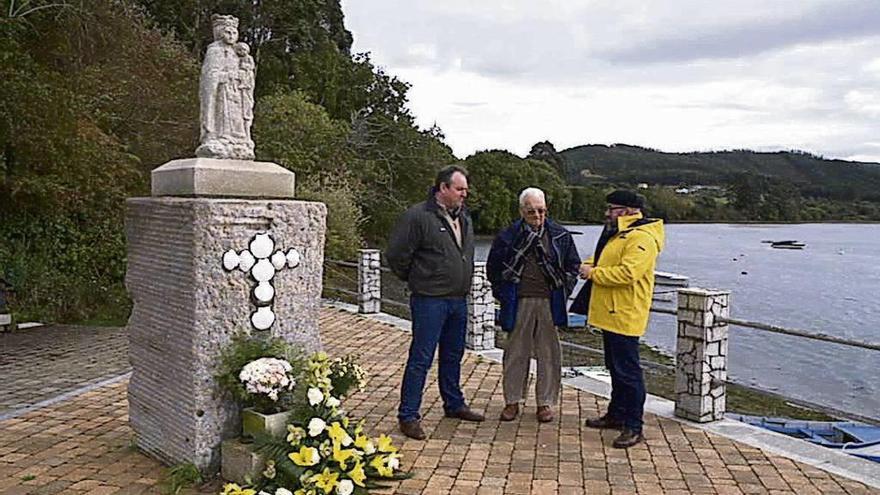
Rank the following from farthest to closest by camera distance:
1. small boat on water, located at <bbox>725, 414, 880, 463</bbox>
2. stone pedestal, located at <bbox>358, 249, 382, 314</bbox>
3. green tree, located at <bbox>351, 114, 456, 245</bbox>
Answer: green tree, located at <bbox>351, 114, 456, 245</bbox> < stone pedestal, located at <bbox>358, 249, 382, 314</bbox> < small boat on water, located at <bbox>725, 414, 880, 463</bbox>

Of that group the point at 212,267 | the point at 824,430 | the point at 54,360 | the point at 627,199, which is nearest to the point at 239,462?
the point at 212,267

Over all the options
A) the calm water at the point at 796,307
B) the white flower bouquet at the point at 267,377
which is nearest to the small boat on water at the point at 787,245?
the calm water at the point at 796,307

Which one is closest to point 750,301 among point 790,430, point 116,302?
point 790,430

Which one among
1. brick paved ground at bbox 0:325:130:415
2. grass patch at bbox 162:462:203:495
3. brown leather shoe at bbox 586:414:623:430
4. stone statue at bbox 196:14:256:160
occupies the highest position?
stone statue at bbox 196:14:256:160

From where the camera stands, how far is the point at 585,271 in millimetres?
5027

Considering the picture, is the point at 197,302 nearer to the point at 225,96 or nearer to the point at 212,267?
the point at 212,267

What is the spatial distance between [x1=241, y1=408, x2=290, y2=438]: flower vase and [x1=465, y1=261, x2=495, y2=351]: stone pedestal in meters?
3.74

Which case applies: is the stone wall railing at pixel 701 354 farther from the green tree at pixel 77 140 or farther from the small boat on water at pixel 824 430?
the green tree at pixel 77 140

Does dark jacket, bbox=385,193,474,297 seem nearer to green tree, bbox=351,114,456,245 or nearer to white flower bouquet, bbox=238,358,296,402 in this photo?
white flower bouquet, bbox=238,358,296,402

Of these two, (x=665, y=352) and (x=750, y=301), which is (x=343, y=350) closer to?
(x=665, y=352)

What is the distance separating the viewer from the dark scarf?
5.22 m

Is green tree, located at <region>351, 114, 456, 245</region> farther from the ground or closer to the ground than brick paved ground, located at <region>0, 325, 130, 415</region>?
farther from the ground

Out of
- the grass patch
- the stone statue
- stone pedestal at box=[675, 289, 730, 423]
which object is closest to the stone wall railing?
stone pedestal at box=[675, 289, 730, 423]

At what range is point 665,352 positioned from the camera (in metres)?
17.4
